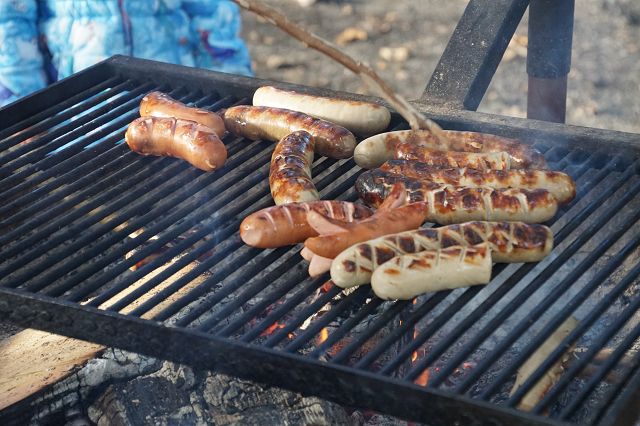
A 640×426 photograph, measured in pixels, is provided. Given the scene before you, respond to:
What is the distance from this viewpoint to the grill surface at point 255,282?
111 inches

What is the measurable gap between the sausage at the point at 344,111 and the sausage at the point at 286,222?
2.64 ft

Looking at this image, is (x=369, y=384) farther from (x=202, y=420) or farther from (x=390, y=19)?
(x=390, y=19)

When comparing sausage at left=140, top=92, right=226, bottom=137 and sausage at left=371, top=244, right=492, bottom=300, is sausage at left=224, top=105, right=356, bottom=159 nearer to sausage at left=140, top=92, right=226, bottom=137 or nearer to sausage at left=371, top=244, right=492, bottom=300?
sausage at left=140, top=92, right=226, bottom=137

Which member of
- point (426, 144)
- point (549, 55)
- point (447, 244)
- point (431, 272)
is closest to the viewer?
point (431, 272)

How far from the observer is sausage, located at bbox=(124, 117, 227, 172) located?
4.04 m

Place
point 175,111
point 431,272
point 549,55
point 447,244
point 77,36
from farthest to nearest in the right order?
point 77,36
point 549,55
point 175,111
point 447,244
point 431,272

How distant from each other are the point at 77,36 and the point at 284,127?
293 centimetres

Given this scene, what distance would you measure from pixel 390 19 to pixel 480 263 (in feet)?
24.6

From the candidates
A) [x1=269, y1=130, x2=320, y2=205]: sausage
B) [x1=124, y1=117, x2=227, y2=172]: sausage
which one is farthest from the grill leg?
[x1=124, y1=117, x2=227, y2=172]: sausage

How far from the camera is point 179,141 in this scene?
411cm

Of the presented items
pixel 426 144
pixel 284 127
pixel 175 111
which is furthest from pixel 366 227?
pixel 175 111

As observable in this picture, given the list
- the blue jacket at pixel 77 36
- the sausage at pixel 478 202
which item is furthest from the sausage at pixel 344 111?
the blue jacket at pixel 77 36

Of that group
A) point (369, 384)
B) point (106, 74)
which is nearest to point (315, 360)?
point (369, 384)

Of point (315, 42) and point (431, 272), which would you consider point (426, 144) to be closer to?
point (431, 272)
